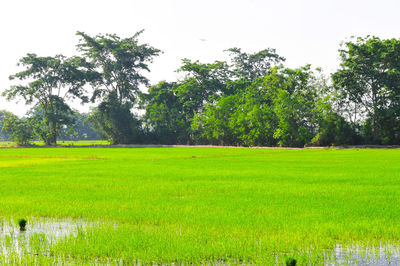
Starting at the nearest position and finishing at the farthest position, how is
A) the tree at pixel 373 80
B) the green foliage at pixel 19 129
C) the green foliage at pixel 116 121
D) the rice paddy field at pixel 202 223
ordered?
1. the rice paddy field at pixel 202 223
2. the tree at pixel 373 80
3. the green foliage at pixel 19 129
4. the green foliage at pixel 116 121

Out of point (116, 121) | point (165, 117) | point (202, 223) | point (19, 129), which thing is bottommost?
point (202, 223)

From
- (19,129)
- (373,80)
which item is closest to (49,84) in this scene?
(19,129)

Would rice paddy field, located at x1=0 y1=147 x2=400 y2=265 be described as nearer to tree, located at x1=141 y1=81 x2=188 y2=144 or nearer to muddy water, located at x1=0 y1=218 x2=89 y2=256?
muddy water, located at x1=0 y1=218 x2=89 y2=256

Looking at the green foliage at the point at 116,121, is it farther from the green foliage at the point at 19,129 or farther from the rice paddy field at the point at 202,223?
the rice paddy field at the point at 202,223

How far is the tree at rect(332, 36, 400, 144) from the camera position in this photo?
52594 millimetres

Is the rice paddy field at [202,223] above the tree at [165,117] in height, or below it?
below

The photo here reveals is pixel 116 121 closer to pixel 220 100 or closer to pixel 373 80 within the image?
pixel 220 100

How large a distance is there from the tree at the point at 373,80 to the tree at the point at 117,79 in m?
36.2

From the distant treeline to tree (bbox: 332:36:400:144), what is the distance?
12 cm

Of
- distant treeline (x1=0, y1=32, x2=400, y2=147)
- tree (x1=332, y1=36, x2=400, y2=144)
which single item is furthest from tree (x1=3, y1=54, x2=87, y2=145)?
tree (x1=332, y1=36, x2=400, y2=144)

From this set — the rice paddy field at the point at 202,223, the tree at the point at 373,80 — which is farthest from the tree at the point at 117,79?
the rice paddy field at the point at 202,223

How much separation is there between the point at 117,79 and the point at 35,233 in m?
72.0

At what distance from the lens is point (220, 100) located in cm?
6856

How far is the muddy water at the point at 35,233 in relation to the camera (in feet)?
24.6
